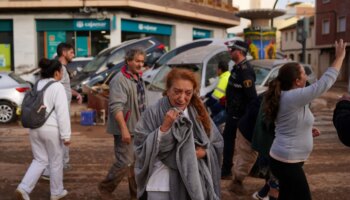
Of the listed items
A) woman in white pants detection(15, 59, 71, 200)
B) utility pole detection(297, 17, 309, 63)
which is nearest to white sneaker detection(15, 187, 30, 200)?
woman in white pants detection(15, 59, 71, 200)

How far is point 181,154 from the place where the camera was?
3.19 metres

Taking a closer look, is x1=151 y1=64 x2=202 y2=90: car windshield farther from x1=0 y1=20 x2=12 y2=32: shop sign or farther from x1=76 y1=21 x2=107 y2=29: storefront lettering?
x1=0 y1=20 x2=12 y2=32: shop sign

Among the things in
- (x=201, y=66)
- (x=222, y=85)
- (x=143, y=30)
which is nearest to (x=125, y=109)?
(x=222, y=85)

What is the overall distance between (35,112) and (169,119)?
8.49 ft

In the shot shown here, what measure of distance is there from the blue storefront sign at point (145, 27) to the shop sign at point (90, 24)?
3.55 feet

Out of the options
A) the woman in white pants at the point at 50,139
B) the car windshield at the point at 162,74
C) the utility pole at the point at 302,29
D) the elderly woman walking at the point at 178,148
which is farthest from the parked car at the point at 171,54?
the elderly woman walking at the point at 178,148

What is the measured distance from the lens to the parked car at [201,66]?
416 inches

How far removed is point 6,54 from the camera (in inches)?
1070

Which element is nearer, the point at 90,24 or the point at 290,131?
the point at 290,131

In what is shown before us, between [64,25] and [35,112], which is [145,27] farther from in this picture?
[35,112]

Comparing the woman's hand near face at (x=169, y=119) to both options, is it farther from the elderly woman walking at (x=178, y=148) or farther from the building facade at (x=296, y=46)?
the building facade at (x=296, y=46)

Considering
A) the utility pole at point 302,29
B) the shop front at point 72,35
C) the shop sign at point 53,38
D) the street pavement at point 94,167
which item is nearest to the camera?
the street pavement at point 94,167

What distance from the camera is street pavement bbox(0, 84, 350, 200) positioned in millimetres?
6016

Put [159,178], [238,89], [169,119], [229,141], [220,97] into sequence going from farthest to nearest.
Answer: [220,97]
[229,141]
[238,89]
[159,178]
[169,119]
